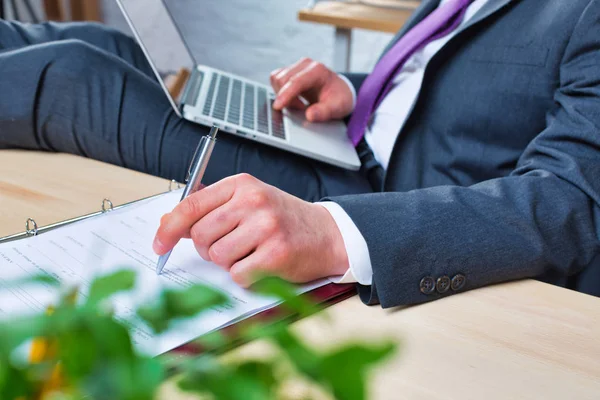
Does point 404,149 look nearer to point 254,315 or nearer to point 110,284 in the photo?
point 254,315

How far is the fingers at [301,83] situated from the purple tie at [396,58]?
0.08 metres

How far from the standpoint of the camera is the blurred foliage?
0.50 ft

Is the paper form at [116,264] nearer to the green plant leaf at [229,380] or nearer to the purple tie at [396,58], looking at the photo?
the green plant leaf at [229,380]

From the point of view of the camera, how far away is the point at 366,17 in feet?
6.51

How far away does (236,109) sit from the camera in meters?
1.03

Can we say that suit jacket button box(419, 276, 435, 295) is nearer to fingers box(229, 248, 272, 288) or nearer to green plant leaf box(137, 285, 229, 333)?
fingers box(229, 248, 272, 288)

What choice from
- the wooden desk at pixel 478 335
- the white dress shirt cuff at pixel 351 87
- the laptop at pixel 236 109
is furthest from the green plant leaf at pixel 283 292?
the white dress shirt cuff at pixel 351 87

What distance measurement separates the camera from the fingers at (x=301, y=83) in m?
1.11

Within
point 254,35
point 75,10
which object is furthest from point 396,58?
point 75,10

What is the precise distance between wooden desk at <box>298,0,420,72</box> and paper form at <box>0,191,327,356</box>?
1.41m

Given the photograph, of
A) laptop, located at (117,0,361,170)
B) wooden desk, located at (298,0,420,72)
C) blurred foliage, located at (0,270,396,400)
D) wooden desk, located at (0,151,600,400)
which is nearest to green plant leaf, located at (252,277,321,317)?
blurred foliage, located at (0,270,396,400)

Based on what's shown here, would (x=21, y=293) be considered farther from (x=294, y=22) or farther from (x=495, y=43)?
(x=294, y=22)

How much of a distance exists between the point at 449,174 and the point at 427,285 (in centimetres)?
42

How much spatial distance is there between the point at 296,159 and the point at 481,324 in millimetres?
523
